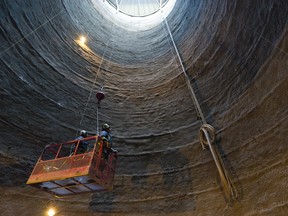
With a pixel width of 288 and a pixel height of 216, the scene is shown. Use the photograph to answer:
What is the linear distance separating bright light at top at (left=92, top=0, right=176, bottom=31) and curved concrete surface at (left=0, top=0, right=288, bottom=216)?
4.27 metres

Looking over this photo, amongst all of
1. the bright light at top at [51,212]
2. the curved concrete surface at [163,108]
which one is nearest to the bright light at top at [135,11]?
the curved concrete surface at [163,108]

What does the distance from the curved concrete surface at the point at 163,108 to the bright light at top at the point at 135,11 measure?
4272 mm

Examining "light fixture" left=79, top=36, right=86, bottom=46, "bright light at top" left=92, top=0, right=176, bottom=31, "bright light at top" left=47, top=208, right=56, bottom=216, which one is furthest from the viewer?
"bright light at top" left=92, top=0, right=176, bottom=31

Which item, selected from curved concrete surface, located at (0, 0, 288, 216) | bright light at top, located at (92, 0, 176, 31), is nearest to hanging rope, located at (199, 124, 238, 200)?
curved concrete surface, located at (0, 0, 288, 216)

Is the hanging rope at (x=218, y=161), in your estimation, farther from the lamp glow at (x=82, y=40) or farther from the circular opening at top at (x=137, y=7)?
the circular opening at top at (x=137, y=7)

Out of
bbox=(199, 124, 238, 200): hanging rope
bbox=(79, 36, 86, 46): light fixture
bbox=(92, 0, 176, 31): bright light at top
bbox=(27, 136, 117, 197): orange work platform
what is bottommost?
bbox=(27, 136, 117, 197): orange work platform

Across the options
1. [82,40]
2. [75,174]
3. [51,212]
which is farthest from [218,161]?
[82,40]

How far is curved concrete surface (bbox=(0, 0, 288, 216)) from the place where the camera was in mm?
5129

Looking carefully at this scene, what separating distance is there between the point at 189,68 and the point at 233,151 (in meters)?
3.82

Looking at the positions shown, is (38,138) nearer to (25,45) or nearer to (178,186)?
(25,45)

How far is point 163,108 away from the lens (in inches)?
326

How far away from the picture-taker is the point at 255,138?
525cm

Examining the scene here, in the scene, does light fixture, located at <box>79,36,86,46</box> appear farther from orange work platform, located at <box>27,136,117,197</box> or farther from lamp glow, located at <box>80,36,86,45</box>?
orange work platform, located at <box>27,136,117,197</box>

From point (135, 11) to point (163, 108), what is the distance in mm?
10987
